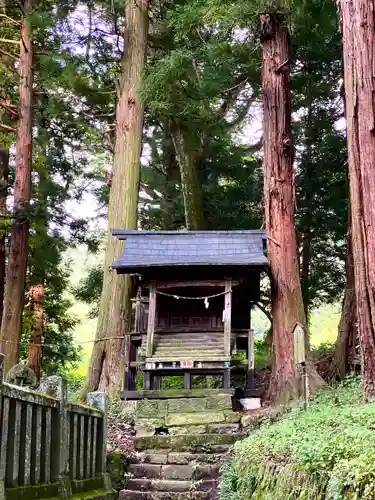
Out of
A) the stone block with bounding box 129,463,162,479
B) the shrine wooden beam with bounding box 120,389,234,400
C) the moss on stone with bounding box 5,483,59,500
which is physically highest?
the shrine wooden beam with bounding box 120,389,234,400

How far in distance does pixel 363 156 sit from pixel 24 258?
8.60 m

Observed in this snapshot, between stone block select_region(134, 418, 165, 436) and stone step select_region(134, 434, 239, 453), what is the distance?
377 mm

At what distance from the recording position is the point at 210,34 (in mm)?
15547

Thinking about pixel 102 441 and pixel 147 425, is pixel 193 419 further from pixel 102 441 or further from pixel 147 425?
pixel 102 441

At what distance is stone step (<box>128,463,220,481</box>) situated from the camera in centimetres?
855

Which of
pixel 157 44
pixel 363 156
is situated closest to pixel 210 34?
pixel 157 44

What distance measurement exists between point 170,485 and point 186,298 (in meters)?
4.21

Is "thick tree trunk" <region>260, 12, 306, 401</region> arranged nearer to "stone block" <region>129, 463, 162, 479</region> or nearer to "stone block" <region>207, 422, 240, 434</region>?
"stone block" <region>207, 422, 240, 434</region>

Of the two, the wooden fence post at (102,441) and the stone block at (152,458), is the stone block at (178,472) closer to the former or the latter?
the stone block at (152,458)

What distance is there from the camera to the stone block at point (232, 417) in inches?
391

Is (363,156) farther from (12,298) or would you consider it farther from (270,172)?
(12,298)

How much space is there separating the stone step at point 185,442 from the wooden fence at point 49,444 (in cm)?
179

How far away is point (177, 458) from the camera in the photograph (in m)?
8.95

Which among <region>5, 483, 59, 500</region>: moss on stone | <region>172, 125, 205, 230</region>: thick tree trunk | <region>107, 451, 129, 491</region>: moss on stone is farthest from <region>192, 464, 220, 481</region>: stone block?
<region>172, 125, 205, 230</region>: thick tree trunk
